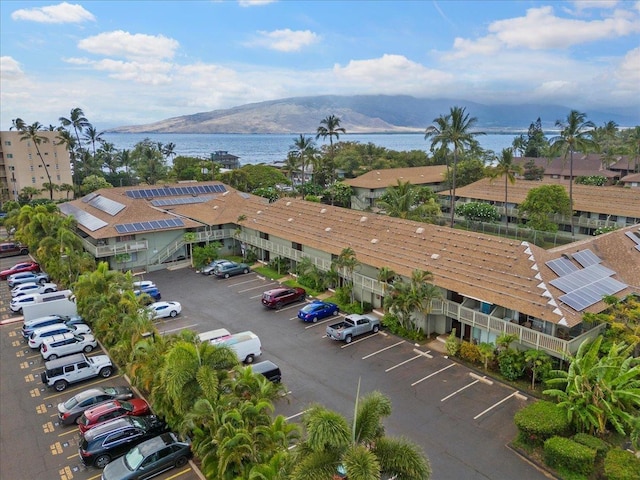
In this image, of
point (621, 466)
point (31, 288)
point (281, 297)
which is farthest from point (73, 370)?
point (621, 466)

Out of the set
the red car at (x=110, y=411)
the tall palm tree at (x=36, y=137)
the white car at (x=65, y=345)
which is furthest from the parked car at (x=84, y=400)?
the tall palm tree at (x=36, y=137)

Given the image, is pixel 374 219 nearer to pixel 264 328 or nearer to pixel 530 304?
pixel 264 328

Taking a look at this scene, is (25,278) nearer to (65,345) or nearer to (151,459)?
(65,345)

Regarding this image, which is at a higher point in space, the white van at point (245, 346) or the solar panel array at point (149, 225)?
the solar panel array at point (149, 225)

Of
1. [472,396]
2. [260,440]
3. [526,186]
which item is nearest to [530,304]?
[472,396]

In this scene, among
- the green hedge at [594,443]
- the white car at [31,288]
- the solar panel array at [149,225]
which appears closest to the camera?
the green hedge at [594,443]

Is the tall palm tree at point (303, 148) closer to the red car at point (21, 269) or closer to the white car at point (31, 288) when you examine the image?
the red car at point (21, 269)
